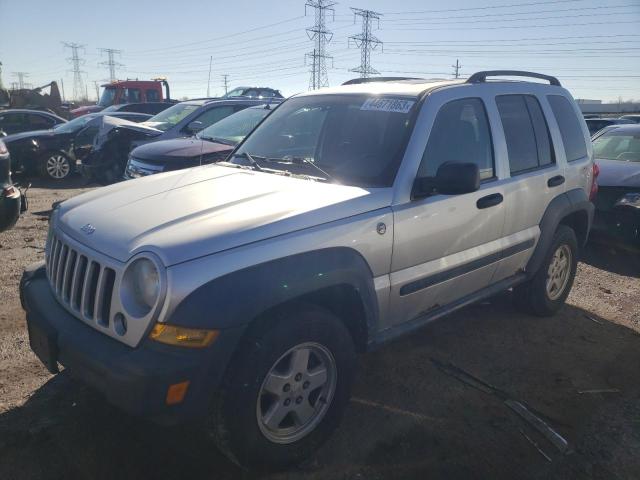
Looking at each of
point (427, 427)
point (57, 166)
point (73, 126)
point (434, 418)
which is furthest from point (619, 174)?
point (73, 126)

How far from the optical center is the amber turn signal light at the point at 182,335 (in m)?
2.17

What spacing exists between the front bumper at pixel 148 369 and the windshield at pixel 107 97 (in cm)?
2024

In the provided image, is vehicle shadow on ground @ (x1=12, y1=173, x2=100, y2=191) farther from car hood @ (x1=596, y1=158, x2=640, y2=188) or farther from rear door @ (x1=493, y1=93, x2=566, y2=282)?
car hood @ (x1=596, y1=158, x2=640, y2=188)

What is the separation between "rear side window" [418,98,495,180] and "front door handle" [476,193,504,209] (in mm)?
142

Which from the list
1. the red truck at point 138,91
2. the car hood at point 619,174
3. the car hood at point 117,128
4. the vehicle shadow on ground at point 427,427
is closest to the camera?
the vehicle shadow on ground at point 427,427

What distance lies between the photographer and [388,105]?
3.38 m

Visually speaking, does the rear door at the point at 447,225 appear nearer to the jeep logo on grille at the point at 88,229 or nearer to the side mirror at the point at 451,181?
the side mirror at the point at 451,181

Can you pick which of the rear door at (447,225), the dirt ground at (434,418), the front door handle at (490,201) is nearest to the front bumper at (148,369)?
the dirt ground at (434,418)

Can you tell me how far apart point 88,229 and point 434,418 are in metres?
2.21

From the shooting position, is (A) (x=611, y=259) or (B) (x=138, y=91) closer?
(A) (x=611, y=259)

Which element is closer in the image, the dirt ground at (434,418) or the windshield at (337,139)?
the dirt ground at (434,418)

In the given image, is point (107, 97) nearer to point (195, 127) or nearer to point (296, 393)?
point (195, 127)

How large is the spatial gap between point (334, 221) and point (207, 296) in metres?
0.80

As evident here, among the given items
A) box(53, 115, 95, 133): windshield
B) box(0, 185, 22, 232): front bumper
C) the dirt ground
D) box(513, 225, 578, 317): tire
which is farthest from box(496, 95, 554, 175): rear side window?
box(53, 115, 95, 133): windshield
